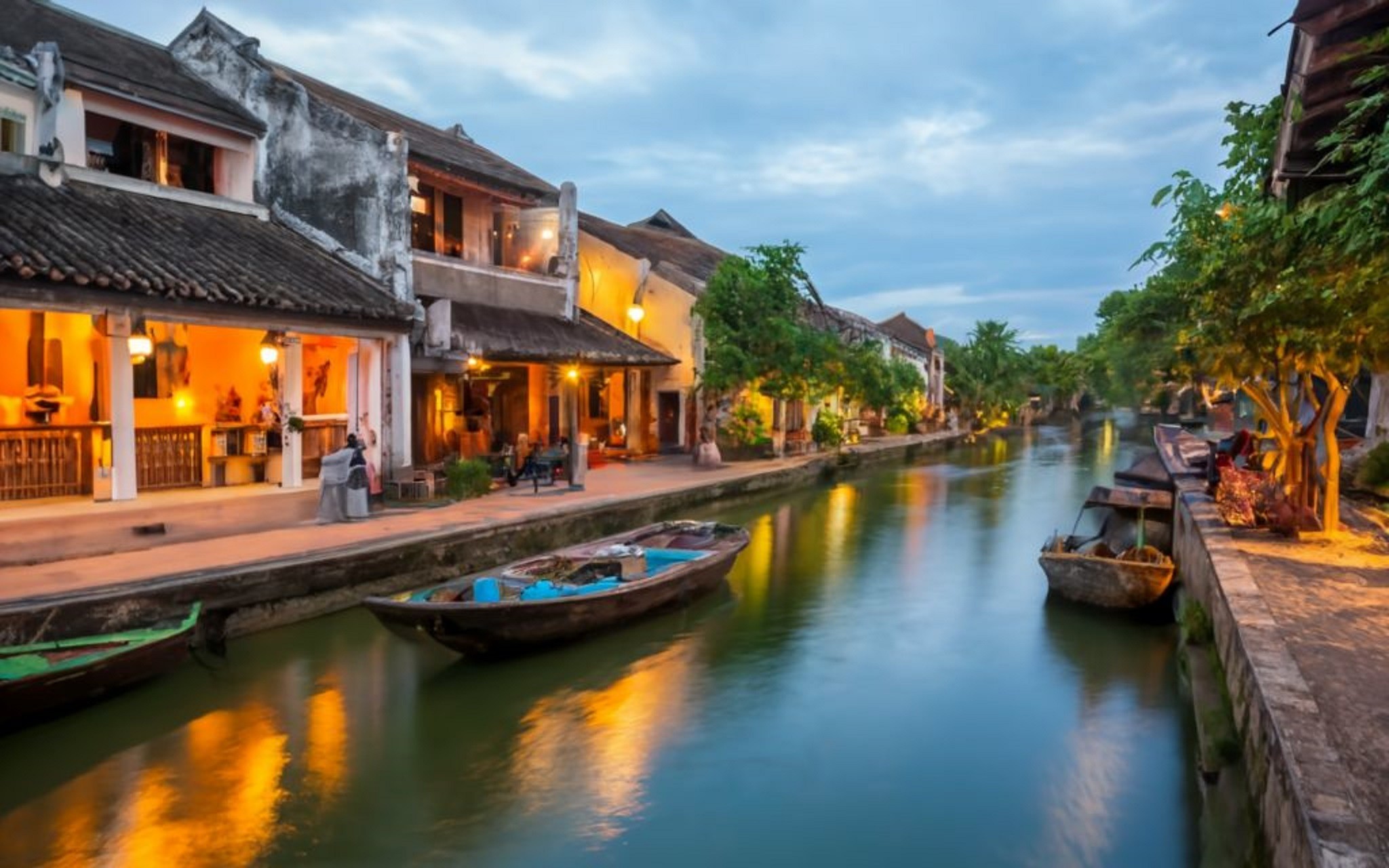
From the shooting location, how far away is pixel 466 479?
15.6m

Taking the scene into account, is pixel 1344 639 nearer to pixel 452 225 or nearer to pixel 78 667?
pixel 78 667

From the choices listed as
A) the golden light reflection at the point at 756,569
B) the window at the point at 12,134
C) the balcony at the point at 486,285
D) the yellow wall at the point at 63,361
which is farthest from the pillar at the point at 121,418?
the golden light reflection at the point at 756,569

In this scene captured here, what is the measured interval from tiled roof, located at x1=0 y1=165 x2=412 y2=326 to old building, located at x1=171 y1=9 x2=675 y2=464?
2.89 feet

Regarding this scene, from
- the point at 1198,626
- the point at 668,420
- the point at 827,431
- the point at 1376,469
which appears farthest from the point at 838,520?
the point at 1198,626

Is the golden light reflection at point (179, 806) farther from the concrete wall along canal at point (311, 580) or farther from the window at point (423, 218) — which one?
the window at point (423, 218)

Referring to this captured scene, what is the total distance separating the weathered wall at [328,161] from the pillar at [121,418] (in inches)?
193

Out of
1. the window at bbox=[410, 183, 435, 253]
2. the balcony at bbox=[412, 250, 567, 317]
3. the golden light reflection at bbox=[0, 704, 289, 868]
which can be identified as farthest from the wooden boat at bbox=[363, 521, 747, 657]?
the window at bbox=[410, 183, 435, 253]

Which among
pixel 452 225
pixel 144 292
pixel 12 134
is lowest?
pixel 144 292

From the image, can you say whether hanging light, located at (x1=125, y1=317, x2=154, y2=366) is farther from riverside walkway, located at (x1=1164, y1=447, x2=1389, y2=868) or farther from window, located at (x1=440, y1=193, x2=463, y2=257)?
riverside walkway, located at (x1=1164, y1=447, x2=1389, y2=868)

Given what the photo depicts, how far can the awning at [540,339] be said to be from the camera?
1669 cm

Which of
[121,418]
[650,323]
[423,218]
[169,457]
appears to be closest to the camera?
[121,418]

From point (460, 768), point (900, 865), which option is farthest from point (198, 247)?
point (900, 865)

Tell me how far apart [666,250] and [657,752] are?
74.5ft

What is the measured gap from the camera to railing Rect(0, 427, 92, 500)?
10.8 meters
